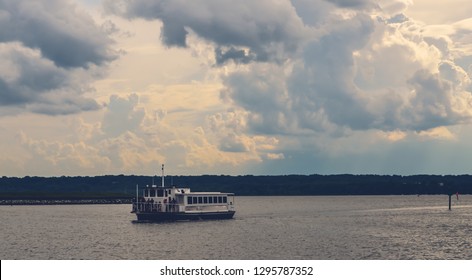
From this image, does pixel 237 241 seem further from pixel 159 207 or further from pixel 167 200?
pixel 159 207

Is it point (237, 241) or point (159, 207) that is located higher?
point (159, 207)

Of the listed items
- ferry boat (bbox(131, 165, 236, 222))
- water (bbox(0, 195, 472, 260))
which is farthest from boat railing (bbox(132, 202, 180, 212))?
water (bbox(0, 195, 472, 260))

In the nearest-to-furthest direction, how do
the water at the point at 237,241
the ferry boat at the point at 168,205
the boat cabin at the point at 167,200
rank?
the water at the point at 237,241, the ferry boat at the point at 168,205, the boat cabin at the point at 167,200

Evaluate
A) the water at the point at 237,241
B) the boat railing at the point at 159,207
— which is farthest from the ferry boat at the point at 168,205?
the water at the point at 237,241

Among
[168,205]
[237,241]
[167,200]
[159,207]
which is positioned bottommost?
[237,241]

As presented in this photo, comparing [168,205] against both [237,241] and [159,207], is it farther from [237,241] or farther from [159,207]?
[237,241]

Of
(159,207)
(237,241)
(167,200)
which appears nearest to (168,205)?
(167,200)

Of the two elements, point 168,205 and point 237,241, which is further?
point 168,205

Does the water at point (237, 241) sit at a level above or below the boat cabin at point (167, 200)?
below

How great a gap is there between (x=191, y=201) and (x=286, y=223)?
23.8 metres

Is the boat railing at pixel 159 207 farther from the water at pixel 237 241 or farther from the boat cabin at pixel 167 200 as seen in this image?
the water at pixel 237 241

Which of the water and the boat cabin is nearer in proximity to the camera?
the water

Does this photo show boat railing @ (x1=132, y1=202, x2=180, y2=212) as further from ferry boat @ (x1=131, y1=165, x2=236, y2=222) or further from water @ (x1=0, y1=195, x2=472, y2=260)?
water @ (x1=0, y1=195, x2=472, y2=260)

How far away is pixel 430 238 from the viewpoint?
96.6 metres
